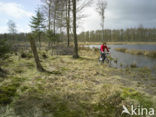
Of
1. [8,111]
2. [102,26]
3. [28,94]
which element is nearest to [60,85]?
[28,94]

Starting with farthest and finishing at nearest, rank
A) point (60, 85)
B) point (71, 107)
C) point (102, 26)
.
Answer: point (102, 26) < point (60, 85) < point (71, 107)

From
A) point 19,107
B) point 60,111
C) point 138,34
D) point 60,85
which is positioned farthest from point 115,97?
point 138,34

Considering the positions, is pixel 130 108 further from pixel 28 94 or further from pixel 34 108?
pixel 28 94

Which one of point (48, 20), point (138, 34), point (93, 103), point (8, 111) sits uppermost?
point (138, 34)

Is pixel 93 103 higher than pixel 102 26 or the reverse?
the reverse

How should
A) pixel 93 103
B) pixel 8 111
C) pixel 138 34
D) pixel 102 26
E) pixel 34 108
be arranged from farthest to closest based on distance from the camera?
pixel 138 34 < pixel 102 26 < pixel 93 103 < pixel 34 108 < pixel 8 111

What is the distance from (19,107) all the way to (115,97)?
2521 millimetres

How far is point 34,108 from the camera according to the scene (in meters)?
2.22

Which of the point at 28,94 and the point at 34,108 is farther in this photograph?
the point at 28,94

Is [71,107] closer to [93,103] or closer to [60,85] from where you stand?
[93,103]

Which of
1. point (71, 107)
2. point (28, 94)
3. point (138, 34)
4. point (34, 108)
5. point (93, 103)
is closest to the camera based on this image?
point (34, 108)

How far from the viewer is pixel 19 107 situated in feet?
7.39

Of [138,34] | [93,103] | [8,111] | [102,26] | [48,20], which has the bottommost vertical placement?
[93,103]

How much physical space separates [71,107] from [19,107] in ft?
4.02
